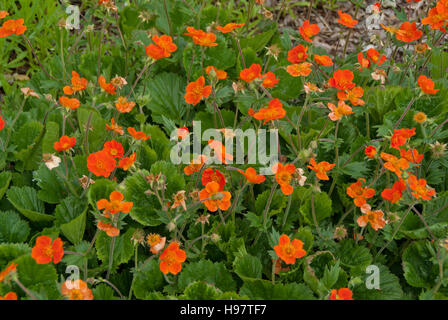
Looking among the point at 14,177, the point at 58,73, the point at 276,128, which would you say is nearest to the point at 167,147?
the point at 276,128

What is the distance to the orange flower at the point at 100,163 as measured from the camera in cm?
161

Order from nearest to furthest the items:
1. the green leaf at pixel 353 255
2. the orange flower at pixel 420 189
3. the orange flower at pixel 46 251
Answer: the orange flower at pixel 46 251 → the orange flower at pixel 420 189 → the green leaf at pixel 353 255

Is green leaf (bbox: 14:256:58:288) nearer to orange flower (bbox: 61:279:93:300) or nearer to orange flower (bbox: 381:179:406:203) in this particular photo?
orange flower (bbox: 61:279:93:300)

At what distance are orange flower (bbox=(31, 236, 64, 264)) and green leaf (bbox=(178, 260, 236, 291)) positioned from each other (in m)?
0.43

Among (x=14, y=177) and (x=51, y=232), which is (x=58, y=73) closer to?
→ (x=14, y=177)

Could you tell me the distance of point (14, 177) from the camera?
1.94 m

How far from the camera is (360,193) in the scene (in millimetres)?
1772

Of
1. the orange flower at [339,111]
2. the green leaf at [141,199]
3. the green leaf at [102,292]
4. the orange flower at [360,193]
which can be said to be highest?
the orange flower at [339,111]

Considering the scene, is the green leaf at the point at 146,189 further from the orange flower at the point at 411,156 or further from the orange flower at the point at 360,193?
the orange flower at the point at 411,156

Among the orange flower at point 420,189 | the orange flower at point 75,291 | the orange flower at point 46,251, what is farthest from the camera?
the orange flower at point 420,189

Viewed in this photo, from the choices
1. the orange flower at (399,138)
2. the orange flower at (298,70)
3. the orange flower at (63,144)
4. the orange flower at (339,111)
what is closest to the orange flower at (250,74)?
the orange flower at (298,70)

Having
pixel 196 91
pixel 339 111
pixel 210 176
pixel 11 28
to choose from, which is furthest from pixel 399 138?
pixel 11 28

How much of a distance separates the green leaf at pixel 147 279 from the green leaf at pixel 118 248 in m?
0.09

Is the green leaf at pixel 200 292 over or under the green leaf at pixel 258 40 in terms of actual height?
under
